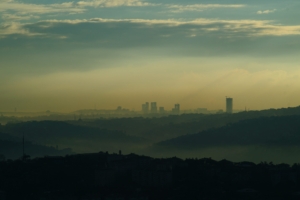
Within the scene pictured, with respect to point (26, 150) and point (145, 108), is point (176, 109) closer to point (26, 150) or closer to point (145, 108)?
point (145, 108)

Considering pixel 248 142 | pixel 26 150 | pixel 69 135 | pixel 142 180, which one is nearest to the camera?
pixel 142 180

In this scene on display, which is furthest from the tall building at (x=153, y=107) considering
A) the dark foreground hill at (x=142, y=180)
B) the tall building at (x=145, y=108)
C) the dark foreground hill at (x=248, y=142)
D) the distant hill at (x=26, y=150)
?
the dark foreground hill at (x=142, y=180)

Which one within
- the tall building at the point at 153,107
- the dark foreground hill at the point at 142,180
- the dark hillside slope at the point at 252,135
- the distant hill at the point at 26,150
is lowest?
the dark foreground hill at the point at 142,180

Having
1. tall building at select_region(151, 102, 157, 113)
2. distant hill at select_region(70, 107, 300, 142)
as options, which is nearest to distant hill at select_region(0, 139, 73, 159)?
distant hill at select_region(70, 107, 300, 142)

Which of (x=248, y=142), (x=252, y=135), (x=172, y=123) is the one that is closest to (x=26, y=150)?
(x=248, y=142)

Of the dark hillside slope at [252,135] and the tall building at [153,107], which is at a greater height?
the tall building at [153,107]

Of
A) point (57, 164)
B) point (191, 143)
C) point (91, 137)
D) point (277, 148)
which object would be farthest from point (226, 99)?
point (57, 164)

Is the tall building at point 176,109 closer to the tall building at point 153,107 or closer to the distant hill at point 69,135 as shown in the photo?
the tall building at point 153,107

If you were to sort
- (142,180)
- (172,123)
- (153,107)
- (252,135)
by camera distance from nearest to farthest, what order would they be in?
(142,180) < (252,135) < (172,123) < (153,107)

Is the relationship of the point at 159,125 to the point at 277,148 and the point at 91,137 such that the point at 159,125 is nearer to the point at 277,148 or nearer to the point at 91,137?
the point at 91,137
